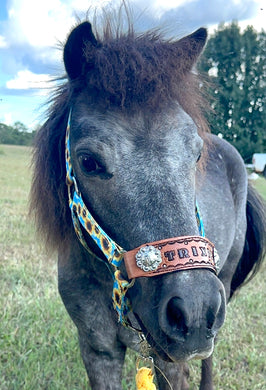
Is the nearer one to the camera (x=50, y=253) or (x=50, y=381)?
(x=50, y=253)

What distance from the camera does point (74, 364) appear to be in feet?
10.4

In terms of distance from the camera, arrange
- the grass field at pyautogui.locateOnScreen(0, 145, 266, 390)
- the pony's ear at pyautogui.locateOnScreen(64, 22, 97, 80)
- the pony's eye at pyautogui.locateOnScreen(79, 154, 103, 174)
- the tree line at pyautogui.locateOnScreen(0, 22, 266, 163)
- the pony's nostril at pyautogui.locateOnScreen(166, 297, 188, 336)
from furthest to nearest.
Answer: the tree line at pyautogui.locateOnScreen(0, 22, 266, 163) < the grass field at pyautogui.locateOnScreen(0, 145, 266, 390) < the pony's ear at pyautogui.locateOnScreen(64, 22, 97, 80) < the pony's eye at pyautogui.locateOnScreen(79, 154, 103, 174) < the pony's nostril at pyautogui.locateOnScreen(166, 297, 188, 336)

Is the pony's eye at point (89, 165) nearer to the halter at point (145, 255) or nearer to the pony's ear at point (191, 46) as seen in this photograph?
the halter at point (145, 255)

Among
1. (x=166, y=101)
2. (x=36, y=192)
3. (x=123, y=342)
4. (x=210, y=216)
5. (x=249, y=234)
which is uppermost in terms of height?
(x=166, y=101)

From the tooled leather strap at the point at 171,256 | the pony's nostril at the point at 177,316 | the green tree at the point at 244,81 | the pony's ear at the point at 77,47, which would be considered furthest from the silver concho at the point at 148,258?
the green tree at the point at 244,81

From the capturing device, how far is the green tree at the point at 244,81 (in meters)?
19.5

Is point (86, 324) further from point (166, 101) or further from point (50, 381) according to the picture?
point (166, 101)

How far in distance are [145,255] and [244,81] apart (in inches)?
843

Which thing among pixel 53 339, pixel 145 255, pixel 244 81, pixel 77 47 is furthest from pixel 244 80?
pixel 145 255

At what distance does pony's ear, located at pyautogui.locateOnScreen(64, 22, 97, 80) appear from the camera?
6.14 ft

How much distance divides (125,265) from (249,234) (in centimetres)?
258

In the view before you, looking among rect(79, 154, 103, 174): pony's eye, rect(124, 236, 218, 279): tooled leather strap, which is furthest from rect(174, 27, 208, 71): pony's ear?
rect(124, 236, 218, 279): tooled leather strap

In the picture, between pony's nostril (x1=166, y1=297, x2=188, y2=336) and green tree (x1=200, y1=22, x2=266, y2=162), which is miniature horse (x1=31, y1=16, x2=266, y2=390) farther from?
green tree (x1=200, y1=22, x2=266, y2=162)

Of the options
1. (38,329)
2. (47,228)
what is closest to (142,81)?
(47,228)
